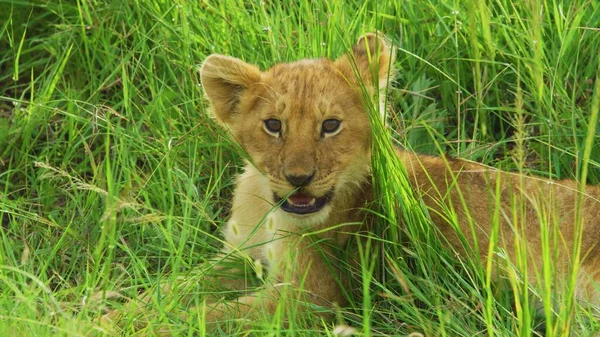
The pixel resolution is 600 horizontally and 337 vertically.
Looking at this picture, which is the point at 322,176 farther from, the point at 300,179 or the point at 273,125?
the point at 273,125

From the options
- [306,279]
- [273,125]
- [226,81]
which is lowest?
[306,279]

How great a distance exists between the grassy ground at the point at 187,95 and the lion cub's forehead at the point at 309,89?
397mm

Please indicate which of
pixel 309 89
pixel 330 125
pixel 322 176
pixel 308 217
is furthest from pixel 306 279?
pixel 309 89

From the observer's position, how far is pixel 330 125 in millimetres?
4531

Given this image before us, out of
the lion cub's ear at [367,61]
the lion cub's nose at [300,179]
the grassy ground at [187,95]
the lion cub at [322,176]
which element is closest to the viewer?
the lion cub's nose at [300,179]

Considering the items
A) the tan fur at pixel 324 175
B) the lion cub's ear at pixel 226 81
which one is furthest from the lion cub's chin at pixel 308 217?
the lion cub's ear at pixel 226 81

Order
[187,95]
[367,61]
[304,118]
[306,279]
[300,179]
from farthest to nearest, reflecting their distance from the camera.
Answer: [187,95] < [367,61] < [306,279] < [304,118] < [300,179]

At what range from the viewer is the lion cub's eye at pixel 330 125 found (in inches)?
178

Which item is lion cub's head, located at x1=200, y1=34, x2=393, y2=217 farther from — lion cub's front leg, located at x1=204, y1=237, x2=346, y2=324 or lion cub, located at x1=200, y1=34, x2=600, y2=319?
lion cub's front leg, located at x1=204, y1=237, x2=346, y2=324

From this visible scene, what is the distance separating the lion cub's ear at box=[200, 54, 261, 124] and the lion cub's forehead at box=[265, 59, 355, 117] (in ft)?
0.32

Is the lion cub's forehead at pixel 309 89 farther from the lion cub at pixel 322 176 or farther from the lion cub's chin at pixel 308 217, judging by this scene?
the lion cub's chin at pixel 308 217

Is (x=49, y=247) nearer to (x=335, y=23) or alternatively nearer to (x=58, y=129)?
(x=58, y=129)

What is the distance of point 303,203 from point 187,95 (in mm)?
1425

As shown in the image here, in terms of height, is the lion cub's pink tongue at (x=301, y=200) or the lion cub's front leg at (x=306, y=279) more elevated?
the lion cub's pink tongue at (x=301, y=200)
